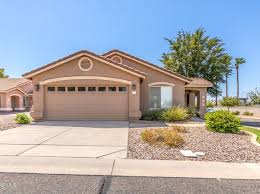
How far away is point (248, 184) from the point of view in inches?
204

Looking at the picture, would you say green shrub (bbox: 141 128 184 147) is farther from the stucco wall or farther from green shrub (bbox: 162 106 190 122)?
green shrub (bbox: 162 106 190 122)

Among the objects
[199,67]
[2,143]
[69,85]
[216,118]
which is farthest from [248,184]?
[199,67]

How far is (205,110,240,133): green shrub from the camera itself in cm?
1212

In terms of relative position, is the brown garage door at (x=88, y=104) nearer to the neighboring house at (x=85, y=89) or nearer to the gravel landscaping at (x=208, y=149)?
the neighboring house at (x=85, y=89)

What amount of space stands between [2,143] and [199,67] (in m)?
30.5

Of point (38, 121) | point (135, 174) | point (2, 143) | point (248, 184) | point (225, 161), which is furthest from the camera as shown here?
point (38, 121)

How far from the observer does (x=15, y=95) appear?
35.4 metres

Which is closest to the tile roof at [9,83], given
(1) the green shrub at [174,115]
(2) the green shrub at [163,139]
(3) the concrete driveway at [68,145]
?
(1) the green shrub at [174,115]

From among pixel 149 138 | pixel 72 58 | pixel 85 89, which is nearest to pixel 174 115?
pixel 85 89

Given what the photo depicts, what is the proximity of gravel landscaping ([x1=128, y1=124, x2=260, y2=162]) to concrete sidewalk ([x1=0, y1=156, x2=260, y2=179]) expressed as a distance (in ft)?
1.76

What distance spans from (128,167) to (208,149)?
Result: 3602 mm

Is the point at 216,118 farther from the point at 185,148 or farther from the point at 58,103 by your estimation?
the point at 58,103

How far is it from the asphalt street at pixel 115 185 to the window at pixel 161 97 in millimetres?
14278

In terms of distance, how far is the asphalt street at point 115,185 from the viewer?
480 cm
